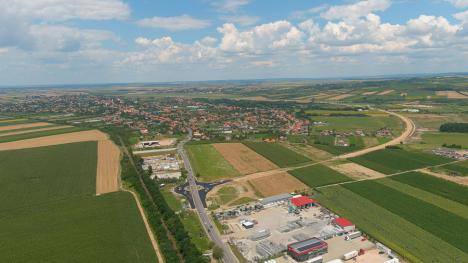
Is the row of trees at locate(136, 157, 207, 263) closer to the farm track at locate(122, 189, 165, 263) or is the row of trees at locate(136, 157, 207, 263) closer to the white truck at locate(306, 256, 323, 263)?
the farm track at locate(122, 189, 165, 263)

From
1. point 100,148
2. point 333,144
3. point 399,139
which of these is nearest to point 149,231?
point 100,148

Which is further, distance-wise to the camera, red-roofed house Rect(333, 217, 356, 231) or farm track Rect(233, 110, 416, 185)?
farm track Rect(233, 110, 416, 185)

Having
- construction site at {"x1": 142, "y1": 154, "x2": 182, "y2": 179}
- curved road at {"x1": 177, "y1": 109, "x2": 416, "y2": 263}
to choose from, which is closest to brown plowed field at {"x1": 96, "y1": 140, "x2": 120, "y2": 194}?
construction site at {"x1": 142, "y1": 154, "x2": 182, "y2": 179}

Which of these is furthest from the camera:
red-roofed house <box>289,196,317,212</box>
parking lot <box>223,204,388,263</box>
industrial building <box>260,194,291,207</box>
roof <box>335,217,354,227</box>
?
industrial building <box>260,194,291,207</box>

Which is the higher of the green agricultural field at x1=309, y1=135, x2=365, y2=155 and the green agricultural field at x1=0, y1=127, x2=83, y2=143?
the green agricultural field at x1=0, y1=127, x2=83, y2=143

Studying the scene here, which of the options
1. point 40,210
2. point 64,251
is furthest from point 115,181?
point 64,251

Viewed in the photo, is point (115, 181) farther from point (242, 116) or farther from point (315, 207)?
point (242, 116)

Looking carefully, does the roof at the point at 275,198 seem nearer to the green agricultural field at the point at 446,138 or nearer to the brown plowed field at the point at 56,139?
the green agricultural field at the point at 446,138
